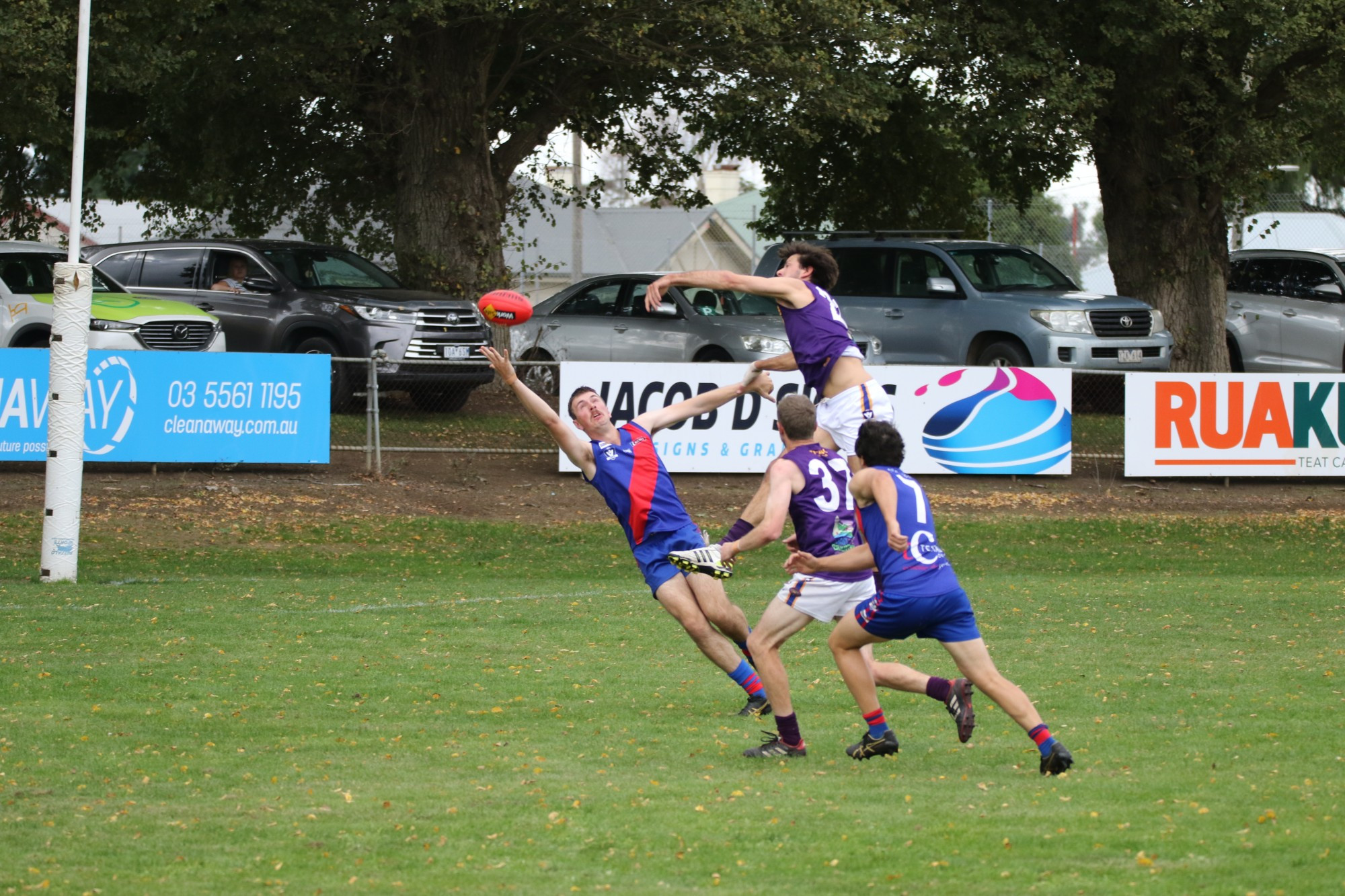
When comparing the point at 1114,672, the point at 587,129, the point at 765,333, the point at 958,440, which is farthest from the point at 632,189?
the point at 1114,672

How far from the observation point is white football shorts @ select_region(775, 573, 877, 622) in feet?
24.4

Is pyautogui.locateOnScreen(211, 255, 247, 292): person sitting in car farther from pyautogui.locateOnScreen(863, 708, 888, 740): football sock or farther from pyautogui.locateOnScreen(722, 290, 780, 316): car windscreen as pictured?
pyautogui.locateOnScreen(863, 708, 888, 740): football sock

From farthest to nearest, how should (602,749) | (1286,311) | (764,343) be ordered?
(1286,311) → (764,343) → (602,749)

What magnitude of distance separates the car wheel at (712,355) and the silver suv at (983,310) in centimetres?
144

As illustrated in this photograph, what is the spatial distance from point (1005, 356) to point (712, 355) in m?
3.97

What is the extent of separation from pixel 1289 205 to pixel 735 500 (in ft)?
72.5

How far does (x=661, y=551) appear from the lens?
27.0 feet

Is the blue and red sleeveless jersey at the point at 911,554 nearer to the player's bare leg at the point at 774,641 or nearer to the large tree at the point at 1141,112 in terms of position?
the player's bare leg at the point at 774,641

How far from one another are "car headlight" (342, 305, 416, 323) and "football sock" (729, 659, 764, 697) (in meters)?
13.4

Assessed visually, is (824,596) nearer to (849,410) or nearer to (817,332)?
(849,410)

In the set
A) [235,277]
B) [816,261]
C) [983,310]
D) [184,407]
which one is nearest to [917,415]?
[983,310]

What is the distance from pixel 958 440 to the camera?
19.7 metres

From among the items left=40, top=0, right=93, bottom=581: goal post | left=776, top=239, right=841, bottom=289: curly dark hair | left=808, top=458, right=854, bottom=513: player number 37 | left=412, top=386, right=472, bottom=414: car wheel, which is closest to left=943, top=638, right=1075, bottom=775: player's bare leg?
left=808, top=458, right=854, bottom=513: player number 37

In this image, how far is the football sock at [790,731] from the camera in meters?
7.23
